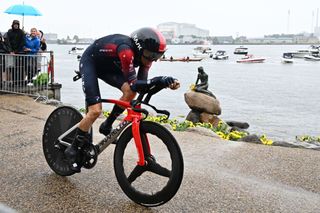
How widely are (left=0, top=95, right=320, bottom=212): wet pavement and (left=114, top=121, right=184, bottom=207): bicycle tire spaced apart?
12 centimetres

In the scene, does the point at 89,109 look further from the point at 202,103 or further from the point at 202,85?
the point at 202,85

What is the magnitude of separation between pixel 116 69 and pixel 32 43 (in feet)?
28.7

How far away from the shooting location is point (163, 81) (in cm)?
386

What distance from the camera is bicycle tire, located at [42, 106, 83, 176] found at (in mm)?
4988

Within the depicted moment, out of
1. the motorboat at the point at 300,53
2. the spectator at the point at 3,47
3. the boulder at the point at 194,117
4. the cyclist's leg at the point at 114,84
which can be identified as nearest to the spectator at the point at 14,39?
the spectator at the point at 3,47

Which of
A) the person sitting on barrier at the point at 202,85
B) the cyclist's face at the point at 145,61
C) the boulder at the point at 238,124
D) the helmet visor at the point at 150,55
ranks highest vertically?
the helmet visor at the point at 150,55

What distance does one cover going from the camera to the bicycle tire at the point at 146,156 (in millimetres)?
3975

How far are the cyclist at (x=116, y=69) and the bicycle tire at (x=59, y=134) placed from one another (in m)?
0.32

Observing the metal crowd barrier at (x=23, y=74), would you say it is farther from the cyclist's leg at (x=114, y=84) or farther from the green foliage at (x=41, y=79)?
the cyclist's leg at (x=114, y=84)

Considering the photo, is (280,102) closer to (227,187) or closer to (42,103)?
(42,103)

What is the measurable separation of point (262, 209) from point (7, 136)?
4.66 metres

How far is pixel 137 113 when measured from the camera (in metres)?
4.20

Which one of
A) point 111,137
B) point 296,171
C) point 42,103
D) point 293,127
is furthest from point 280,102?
point 111,137

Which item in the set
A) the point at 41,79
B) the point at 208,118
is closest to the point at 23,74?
the point at 41,79
